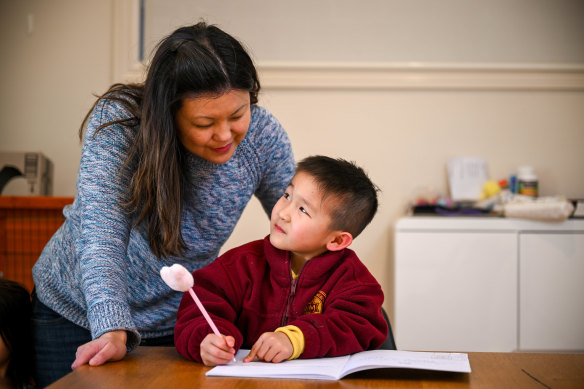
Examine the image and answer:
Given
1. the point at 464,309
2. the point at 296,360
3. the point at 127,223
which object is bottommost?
the point at 464,309

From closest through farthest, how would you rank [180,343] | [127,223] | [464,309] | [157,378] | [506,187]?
[157,378], [180,343], [127,223], [464,309], [506,187]

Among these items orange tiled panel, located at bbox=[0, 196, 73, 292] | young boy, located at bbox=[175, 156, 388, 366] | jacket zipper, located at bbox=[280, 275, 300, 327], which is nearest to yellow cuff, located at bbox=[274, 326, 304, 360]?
young boy, located at bbox=[175, 156, 388, 366]

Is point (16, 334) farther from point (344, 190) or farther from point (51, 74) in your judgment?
point (51, 74)

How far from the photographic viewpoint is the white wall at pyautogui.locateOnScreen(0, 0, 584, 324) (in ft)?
8.61

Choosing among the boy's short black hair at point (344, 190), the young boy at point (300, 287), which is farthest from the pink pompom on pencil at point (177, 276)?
the boy's short black hair at point (344, 190)

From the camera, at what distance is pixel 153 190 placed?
1077 millimetres

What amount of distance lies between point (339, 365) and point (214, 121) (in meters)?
0.46

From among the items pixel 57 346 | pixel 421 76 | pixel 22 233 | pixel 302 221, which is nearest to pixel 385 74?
pixel 421 76

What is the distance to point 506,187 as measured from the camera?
2.61 metres

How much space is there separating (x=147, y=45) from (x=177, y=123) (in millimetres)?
1771

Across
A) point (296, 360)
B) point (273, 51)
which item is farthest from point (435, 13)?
point (296, 360)

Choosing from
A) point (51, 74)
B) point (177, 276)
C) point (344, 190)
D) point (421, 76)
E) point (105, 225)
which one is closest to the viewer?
point (177, 276)

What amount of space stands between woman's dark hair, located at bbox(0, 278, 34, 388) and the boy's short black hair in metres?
0.65

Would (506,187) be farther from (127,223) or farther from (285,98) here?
(127,223)
